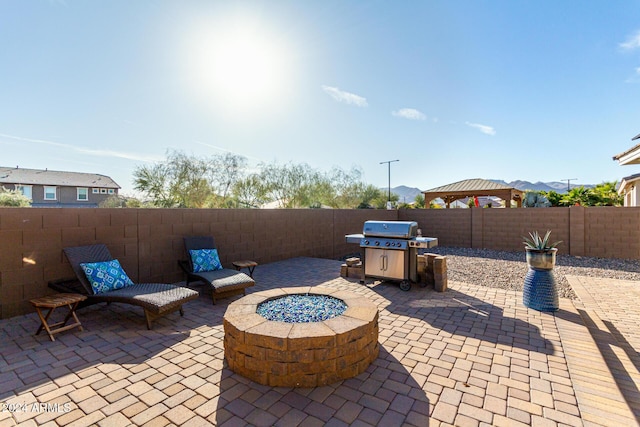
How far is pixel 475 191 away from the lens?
1639 centimetres

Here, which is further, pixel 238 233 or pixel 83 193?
pixel 83 193

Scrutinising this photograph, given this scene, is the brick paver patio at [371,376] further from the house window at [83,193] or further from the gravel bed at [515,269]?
the house window at [83,193]

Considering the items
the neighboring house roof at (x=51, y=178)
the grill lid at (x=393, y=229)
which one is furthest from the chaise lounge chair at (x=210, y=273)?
the neighboring house roof at (x=51, y=178)

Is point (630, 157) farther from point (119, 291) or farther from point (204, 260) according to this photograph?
point (119, 291)

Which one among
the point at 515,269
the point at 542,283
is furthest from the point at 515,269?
the point at 542,283

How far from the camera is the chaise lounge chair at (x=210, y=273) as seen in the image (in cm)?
464

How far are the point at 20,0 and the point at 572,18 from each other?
481 inches

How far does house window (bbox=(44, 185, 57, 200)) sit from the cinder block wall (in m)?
31.2

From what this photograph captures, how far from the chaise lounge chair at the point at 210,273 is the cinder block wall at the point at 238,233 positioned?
0.53 m

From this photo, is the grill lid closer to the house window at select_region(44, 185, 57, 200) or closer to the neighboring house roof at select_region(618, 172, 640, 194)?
the neighboring house roof at select_region(618, 172, 640, 194)

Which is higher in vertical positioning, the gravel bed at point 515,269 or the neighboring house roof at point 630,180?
the neighboring house roof at point 630,180

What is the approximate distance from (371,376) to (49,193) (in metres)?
36.5

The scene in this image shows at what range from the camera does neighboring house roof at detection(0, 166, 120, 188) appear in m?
26.9

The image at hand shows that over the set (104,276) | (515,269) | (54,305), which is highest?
(104,276)
